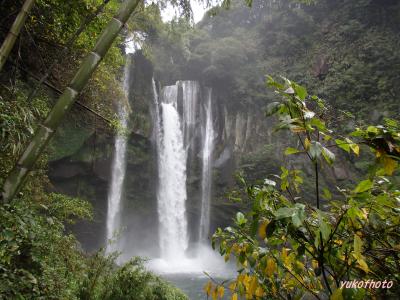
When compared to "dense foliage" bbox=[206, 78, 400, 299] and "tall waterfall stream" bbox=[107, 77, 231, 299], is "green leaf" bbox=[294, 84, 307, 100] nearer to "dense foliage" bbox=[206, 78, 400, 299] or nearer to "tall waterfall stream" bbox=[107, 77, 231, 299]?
"dense foliage" bbox=[206, 78, 400, 299]

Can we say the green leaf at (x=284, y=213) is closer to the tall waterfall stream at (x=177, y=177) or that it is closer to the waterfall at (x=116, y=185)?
the waterfall at (x=116, y=185)

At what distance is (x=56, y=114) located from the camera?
187cm

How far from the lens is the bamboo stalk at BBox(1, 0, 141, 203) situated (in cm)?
178

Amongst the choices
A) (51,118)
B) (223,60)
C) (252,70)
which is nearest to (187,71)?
(223,60)

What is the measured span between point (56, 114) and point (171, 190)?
17470 mm

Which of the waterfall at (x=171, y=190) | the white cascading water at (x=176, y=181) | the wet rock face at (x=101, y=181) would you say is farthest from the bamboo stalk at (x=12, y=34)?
the waterfall at (x=171, y=190)

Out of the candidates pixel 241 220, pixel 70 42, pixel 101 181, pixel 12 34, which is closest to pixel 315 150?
pixel 241 220

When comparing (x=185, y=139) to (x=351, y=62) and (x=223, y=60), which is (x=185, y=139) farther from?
(x=351, y=62)

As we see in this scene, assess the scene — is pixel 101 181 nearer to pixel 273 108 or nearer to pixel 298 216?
pixel 273 108

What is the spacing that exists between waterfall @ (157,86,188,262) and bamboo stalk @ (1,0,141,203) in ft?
56.3

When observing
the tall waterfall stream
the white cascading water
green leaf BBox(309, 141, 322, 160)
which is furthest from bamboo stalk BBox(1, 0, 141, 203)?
the white cascading water

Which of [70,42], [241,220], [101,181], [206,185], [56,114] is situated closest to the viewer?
[241,220]

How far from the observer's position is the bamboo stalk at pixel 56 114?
1.78 m

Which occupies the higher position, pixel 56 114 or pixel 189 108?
pixel 189 108
